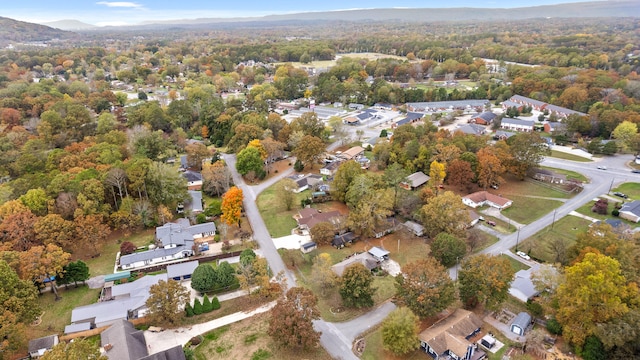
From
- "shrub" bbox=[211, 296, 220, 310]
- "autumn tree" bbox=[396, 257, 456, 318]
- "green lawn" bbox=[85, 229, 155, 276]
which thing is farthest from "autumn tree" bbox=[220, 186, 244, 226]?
"autumn tree" bbox=[396, 257, 456, 318]

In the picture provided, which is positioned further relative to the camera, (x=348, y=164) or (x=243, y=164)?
(x=243, y=164)

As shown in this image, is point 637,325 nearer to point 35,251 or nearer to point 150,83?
point 35,251

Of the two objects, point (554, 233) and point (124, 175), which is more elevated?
point (124, 175)

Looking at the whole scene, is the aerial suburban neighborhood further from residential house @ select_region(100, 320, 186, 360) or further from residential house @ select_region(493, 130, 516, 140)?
residential house @ select_region(493, 130, 516, 140)

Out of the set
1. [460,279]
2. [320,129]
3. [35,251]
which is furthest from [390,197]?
[35,251]

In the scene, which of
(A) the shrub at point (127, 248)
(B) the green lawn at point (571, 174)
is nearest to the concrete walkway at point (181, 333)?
(A) the shrub at point (127, 248)

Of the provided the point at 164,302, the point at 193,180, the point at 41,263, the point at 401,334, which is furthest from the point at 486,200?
the point at 41,263

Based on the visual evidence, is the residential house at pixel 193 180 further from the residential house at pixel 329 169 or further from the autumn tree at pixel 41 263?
the autumn tree at pixel 41 263
